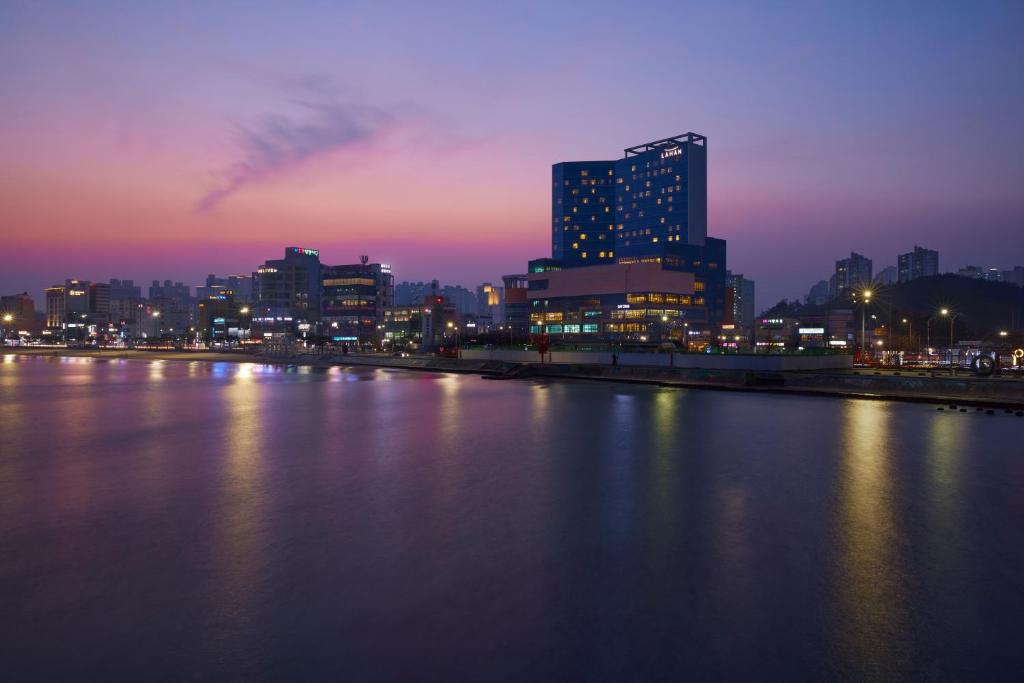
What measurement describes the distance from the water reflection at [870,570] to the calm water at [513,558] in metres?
0.04

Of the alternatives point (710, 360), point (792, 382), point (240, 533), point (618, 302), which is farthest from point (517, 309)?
point (240, 533)

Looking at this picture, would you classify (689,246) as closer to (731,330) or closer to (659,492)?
(731,330)

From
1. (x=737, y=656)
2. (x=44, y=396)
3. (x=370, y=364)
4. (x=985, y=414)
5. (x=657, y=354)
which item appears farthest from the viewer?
(x=370, y=364)

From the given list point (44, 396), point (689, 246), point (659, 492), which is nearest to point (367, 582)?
point (659, 492)

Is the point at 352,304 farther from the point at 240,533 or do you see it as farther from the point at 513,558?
the point at 513,558

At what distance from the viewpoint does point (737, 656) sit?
646cm

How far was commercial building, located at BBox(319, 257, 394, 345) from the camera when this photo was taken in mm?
187500

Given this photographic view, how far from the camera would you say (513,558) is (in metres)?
9.55

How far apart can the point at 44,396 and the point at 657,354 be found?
47.9m

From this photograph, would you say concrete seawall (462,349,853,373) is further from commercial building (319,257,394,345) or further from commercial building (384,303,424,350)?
commercial building (319,257,394,345)

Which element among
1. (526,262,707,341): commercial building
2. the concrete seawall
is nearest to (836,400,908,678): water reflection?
the concrete seawall

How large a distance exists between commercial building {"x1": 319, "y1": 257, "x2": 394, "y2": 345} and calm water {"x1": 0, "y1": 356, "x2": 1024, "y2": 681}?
168964 mm

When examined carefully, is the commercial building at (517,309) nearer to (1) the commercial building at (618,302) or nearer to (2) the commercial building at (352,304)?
(1) the commercial building at (618,302)

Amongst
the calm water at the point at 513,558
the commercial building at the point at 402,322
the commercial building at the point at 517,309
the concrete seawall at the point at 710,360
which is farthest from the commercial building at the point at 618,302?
the calm water at the point at 513,558
